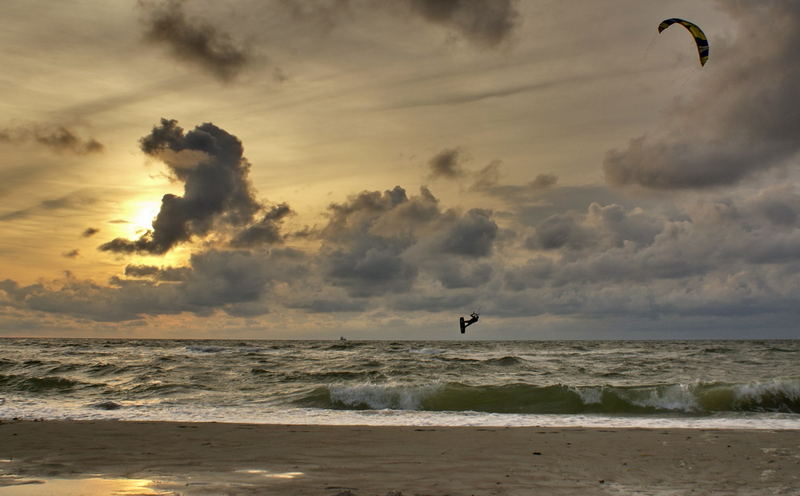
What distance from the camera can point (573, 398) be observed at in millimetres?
20062

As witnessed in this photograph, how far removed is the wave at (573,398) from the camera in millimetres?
19219

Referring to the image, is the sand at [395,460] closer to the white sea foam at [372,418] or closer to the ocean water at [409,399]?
the white sea foam at [372,418]

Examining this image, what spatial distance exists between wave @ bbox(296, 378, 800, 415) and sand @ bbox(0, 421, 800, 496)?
5924 millimetres

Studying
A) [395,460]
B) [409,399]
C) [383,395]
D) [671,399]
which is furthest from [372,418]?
[671,399]

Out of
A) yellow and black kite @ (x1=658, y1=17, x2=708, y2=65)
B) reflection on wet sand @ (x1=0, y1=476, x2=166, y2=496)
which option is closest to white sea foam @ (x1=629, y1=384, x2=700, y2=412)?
yellow and black kite @ (x1=658, y1=17, x2=708, y2=65)

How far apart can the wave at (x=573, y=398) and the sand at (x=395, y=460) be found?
5.92 m

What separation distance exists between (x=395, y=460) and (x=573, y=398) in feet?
39.5

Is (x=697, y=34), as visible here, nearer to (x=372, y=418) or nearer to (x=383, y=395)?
(x=383, y=395)

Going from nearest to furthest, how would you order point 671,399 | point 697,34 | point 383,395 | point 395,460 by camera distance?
point 395,460 → point 671,399 → point 383,395 → point 697,34

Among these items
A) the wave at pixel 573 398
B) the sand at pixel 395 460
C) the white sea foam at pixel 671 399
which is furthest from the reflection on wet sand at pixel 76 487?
the white sea foam at pixel 671 399

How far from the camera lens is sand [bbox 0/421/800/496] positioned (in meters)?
7.84

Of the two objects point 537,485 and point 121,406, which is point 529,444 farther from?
point 121,406

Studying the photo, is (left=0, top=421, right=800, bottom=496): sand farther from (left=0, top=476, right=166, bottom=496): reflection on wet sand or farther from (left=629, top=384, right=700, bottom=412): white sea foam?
(left=629, top=384, right=700, bottom=412): white sea foam

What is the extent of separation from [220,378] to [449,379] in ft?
34.0
